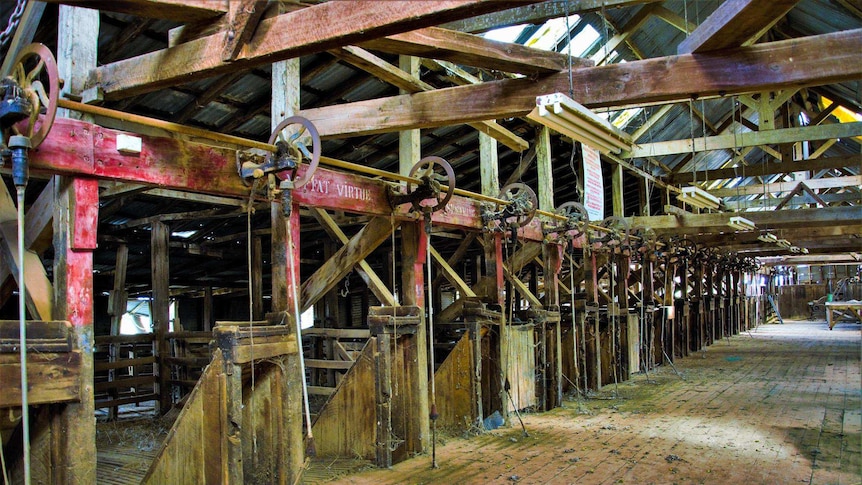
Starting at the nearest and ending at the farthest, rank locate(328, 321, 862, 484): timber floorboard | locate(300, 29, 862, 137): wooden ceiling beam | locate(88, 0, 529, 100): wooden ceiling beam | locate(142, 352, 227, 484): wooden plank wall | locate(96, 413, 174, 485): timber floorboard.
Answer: locate(88, 0, 529, 100): wooden ceiling beam < locate(300, 29, 862, 137): wooden ceiling beam < locate(142, 352, 227, 484): wooden plank wall < locate(328, 321, 862, 484): timber floorboard < locate(96, 413, 174, 485): timber floorboard

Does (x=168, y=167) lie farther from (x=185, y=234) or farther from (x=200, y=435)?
(x=185, y=234)

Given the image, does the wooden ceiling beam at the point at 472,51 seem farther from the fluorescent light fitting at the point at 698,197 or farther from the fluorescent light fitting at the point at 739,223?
the fluorescent light fitting at the point at 739,223

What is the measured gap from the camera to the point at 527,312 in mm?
9156

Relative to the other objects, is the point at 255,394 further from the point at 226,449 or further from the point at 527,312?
the point at 527,312

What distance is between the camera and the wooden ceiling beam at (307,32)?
8.77 ft

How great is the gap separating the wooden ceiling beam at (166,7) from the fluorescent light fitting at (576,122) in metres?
1.78

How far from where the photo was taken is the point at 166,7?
9.50 feet

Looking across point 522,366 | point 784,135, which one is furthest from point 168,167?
point 784,135

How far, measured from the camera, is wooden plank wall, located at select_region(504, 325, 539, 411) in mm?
8164

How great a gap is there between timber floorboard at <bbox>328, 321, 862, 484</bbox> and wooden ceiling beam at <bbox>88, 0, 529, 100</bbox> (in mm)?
3581

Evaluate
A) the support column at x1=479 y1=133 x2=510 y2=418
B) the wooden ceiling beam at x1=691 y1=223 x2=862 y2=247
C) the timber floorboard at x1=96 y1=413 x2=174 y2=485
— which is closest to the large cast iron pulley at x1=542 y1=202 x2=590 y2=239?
the support column at x1=479 y1=133 x2=510 y2=418

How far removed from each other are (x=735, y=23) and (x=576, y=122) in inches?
39.2

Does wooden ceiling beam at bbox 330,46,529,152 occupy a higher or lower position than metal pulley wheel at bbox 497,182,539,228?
higher

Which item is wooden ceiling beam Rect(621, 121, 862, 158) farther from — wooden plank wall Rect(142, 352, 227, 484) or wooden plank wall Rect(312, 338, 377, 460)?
wooden plank wall Rect(142, 352, 227, 484)
